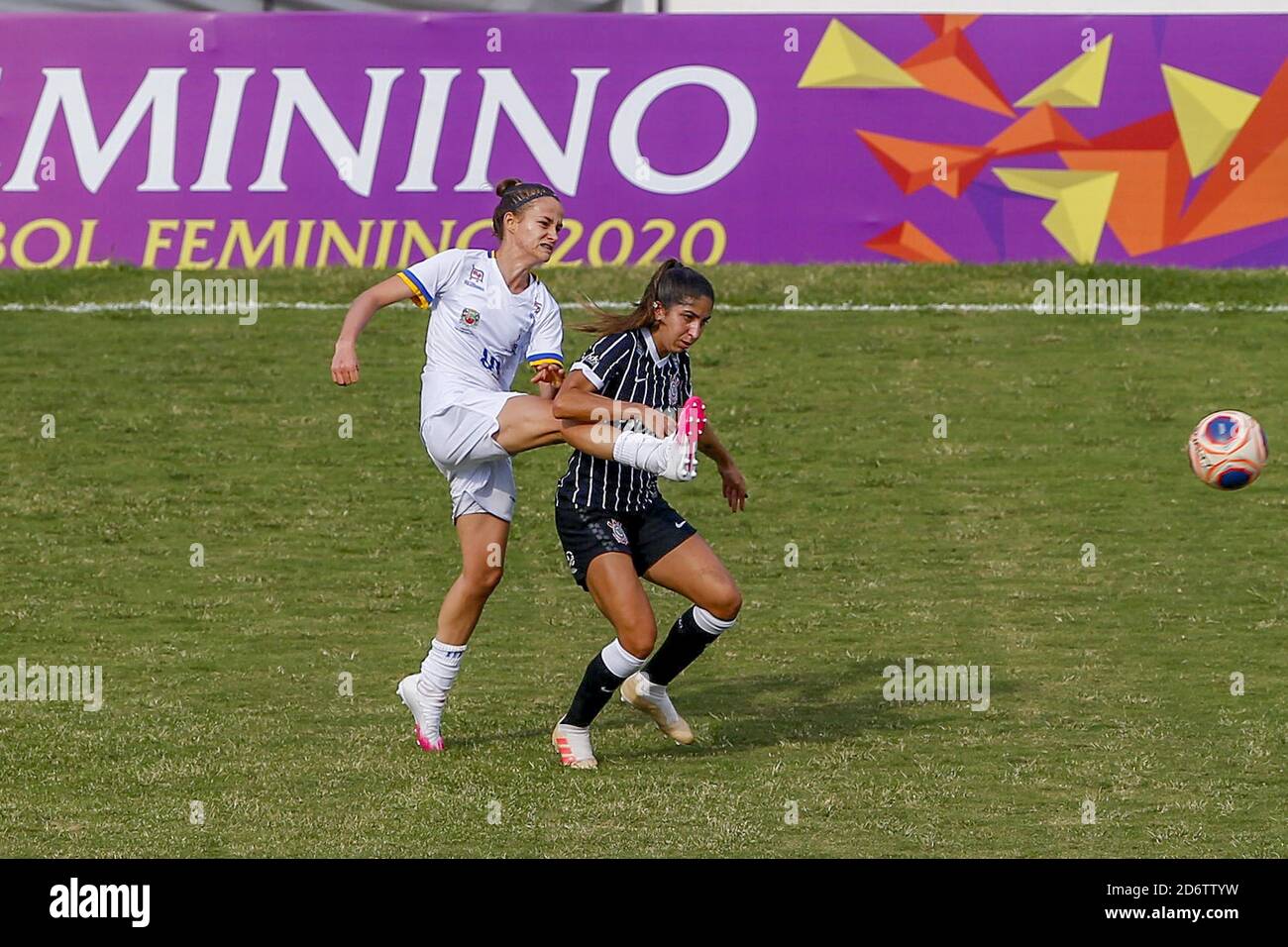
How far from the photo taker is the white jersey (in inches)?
400

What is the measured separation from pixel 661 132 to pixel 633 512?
11362 mm

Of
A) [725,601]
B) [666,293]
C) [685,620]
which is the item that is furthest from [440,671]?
[666,293]

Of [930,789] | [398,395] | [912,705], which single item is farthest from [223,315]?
[930,789]

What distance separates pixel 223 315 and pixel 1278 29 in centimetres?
1111

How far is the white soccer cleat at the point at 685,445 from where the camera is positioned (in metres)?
9.20

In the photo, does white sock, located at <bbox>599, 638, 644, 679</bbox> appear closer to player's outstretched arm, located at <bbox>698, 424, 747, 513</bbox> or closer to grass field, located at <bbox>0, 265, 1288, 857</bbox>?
grass field, located at <bbox>0, 265, 1288, 857</bbox>

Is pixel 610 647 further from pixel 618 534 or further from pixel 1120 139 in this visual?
pixel 1120 139

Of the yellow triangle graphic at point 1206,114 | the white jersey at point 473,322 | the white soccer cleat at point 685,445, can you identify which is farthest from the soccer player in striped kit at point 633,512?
the yellow triangle graphic at point 1206,114

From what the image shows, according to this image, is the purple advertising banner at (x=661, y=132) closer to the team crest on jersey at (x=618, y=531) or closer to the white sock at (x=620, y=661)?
the team crest on jersey at (x=618, y=531)

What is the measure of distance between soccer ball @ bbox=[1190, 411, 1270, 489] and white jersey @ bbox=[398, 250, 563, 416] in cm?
366

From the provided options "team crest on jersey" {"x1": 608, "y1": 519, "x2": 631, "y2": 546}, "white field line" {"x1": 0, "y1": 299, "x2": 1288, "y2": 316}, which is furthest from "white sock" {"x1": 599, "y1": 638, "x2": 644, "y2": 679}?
"white field line" {"x1": 0, "y1": 299, "x2": 1288, "y2": 316}

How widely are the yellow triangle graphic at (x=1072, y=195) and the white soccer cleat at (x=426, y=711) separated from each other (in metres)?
12.1

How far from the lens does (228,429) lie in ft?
59.3

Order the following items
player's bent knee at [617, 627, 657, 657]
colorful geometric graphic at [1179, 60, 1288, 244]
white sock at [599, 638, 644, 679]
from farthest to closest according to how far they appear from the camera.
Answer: colorful geometric graphic at [1179, 60, 1288, 244], white sock at [599, 638, 644, 679], player's bent knee at [617, 627, 657, 657]
